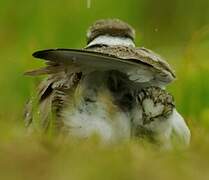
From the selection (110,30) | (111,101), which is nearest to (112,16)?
(110,30)

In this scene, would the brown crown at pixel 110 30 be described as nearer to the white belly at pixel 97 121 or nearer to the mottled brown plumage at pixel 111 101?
the mottled brown plumage at pixel 111 101

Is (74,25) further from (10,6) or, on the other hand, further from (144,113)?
(144,113)

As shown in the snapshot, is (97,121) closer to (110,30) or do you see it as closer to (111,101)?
(111,101)

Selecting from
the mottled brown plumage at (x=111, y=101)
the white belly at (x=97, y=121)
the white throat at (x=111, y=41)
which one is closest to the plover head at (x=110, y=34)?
the white throat at (x=111, y=41)

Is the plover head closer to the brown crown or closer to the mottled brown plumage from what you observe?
the brown crown

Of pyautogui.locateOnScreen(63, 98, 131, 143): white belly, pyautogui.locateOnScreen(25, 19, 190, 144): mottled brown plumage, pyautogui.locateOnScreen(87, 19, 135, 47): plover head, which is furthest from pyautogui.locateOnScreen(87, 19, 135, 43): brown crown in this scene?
pyautogui.locateOnScreen(63, 98, 131, 143): white belly

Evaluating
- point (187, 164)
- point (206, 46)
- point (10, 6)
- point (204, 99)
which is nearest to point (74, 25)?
point (10, 6)
